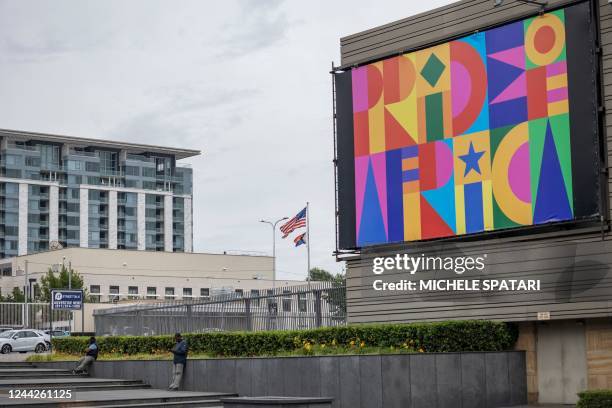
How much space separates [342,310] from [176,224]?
5795 inches

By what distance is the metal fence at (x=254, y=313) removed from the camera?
3328 centimetres

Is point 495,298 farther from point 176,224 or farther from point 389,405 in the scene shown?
point 176,224

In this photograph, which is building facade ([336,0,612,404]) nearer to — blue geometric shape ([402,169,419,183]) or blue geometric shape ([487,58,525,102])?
blue geometric shape ([487,58,525,102])

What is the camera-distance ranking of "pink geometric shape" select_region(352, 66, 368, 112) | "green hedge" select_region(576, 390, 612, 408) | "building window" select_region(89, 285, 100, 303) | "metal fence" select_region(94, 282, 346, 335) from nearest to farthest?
"green hedge" select_region(576, 390, 612, 408) < "metal fence" select_region(94, 282, 346, 335) < "pink geometric shape" select_region(352, 66, 368, 112) < "building window" select_region(89, 285, 100, 303)

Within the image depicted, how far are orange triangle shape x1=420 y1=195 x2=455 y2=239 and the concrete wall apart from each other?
13.8 feet

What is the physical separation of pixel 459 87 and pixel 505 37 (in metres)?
2.07

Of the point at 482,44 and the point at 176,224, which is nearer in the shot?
the point at 482,44

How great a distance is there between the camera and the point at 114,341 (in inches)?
1567

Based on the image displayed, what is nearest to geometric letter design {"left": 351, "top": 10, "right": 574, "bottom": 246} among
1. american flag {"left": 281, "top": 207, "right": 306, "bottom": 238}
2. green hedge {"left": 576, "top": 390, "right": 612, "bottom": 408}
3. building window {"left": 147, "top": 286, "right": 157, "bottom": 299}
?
green hedge {"left": 576, "top": 390, "right": 612, "bottom": 408}

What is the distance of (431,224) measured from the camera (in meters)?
31.1

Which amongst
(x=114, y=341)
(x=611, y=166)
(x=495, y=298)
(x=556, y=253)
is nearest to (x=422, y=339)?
(x=495, y=298)

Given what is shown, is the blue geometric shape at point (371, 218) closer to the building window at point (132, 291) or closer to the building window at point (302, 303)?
the building window at point (302, 303)

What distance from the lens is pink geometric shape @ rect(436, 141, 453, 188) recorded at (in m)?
30.8

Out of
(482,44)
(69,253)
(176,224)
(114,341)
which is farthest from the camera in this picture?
(176,224)
